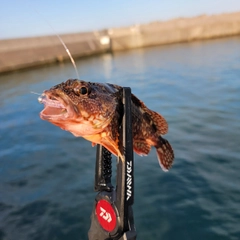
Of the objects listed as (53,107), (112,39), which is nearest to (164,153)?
(53,107)

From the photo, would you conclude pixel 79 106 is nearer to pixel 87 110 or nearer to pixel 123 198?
pixel 87 110

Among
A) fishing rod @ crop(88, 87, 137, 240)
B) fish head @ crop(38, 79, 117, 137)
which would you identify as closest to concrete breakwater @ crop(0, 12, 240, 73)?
fish head @ crop(38, 79, 117, 137)

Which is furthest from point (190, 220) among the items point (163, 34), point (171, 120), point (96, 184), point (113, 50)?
point (163, 34)

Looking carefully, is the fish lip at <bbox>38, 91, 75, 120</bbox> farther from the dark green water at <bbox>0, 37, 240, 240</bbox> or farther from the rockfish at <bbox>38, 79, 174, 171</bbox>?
the dark green water at <bbox>0, 37, 240, 240</bbox>

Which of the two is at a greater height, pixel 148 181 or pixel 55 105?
pixel 55 105

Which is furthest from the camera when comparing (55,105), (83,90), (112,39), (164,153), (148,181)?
(112,39)

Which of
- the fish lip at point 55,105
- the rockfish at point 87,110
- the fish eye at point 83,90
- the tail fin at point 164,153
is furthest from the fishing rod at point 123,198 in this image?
the tail fin at point 164,153
